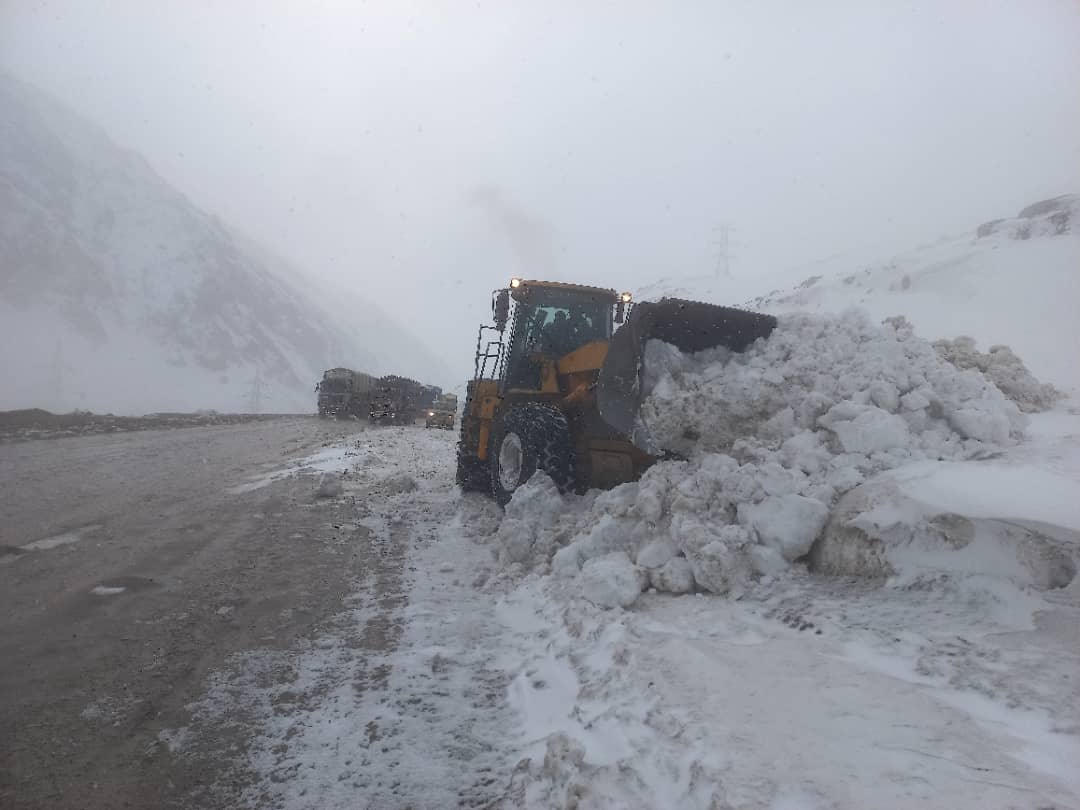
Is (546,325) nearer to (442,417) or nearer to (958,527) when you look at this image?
(958,527)

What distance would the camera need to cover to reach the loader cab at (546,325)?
25.3 feet

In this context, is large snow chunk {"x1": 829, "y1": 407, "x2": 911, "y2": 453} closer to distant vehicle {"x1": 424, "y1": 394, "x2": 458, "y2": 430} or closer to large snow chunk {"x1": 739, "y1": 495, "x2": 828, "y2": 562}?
large snow chunk {"x1": 739, "y1": 495, "x2": 828, "y2": 562}

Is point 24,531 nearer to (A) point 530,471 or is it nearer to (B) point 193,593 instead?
(B) point 193,593

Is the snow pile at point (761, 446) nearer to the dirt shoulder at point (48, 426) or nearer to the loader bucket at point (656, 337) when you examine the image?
the loader bucket at point (656, 337)

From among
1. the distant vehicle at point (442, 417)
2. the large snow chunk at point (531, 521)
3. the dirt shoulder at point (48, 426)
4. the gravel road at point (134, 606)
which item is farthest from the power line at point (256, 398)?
the large snow chunk at point (531, 521)

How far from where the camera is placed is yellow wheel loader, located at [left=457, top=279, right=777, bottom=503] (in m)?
5.21

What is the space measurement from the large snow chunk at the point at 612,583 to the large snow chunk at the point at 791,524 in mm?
767

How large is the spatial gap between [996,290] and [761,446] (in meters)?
23.2

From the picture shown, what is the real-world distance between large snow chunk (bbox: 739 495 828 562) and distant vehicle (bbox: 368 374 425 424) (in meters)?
28.4

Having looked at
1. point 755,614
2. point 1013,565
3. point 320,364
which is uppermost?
point 320,364

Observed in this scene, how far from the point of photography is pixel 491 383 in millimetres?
8320

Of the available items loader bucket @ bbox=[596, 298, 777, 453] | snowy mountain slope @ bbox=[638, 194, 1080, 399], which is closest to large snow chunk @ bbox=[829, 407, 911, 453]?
loader bucket @ bbox=[596, 298, 777, 453]

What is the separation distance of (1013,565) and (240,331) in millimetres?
106056

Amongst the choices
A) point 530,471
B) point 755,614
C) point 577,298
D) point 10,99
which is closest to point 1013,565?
point 755,614
